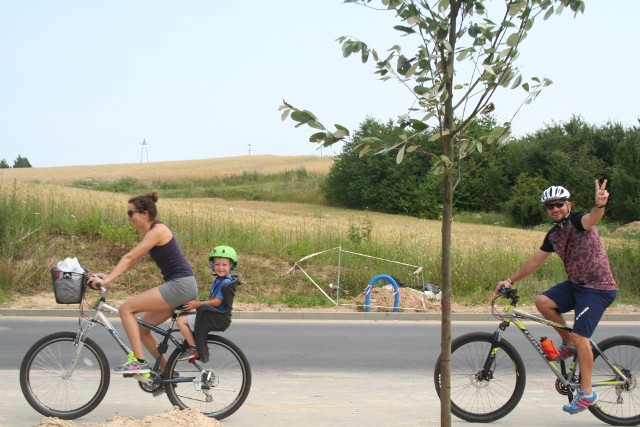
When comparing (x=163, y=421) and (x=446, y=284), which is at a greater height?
(x=446, y=284)

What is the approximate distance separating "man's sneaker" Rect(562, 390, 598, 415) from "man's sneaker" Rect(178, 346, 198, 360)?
114 inches

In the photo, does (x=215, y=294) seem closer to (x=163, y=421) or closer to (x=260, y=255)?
(x=163, y=421)

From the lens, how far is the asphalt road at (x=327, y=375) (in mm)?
7410

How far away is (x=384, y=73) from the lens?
15.3 ft

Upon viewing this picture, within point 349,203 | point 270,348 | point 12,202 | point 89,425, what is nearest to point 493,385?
point 89,425

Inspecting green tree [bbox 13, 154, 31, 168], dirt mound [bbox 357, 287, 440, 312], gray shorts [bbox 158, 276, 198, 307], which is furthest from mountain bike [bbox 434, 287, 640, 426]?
green tree [bbox 13, 154, 31, 168]

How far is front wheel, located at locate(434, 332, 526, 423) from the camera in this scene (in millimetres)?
7207

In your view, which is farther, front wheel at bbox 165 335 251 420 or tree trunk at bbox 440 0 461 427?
front wheel at bbox 165 335 251 420

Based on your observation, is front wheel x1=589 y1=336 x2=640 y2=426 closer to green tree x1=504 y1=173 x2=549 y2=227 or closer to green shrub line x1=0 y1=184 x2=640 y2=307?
green shrub line x1=0 y1=184 x2=640 y2=307

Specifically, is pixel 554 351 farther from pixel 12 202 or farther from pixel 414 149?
pixel 12 202

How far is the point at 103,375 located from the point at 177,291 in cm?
90

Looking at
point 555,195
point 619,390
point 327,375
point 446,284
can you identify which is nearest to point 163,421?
point 446,284

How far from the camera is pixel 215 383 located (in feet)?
23.5

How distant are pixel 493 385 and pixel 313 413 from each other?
1490 millimetres
